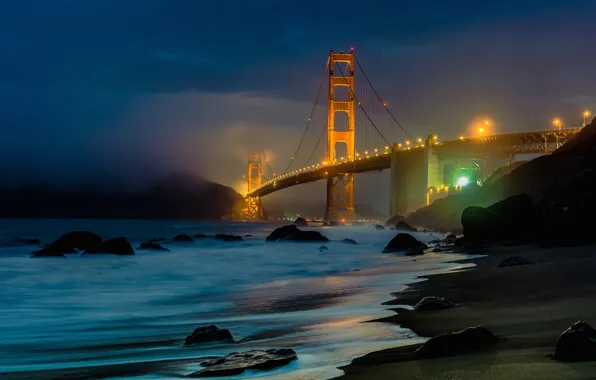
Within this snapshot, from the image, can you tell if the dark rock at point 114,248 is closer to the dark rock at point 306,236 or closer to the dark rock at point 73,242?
the dark rock at point 73,242

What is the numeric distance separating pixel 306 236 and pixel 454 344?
21267 mm

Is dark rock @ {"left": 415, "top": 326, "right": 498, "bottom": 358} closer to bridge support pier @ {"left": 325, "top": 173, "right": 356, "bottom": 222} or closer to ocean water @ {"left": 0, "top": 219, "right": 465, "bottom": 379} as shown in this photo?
ocean water @ {"left": 0, "top": 219, "right": 465, "bottom": 379}

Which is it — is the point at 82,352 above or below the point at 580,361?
below

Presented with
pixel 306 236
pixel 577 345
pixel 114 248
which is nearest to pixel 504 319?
pixel 577 345

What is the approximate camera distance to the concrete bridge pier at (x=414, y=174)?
52281 mm

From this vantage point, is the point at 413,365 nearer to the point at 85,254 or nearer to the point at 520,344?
the point at 520,344

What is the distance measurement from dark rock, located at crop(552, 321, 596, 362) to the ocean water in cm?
111

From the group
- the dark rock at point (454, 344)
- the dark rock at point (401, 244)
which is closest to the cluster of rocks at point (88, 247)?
the dark rock at point (401, 244)

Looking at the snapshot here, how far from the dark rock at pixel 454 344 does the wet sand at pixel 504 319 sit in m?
0.08

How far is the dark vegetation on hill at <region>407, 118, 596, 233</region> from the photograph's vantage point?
12877 millimetres

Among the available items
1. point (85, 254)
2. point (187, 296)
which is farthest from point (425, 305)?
point (85, 254)

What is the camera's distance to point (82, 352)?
15.5ft

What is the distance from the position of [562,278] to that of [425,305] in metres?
1.75

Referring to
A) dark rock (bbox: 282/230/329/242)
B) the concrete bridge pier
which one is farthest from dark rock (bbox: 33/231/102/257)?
the concrete bridge pier
